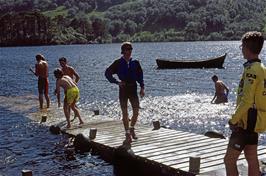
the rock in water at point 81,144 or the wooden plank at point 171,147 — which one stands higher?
the wooden plank at point 171,147

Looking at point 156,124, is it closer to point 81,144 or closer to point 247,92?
point 81,144

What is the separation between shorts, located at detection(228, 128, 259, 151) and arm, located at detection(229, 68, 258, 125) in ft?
1.03

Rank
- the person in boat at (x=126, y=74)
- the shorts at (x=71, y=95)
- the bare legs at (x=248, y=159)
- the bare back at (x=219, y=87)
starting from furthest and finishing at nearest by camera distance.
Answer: the bare back at (x=219, y=87)
the shorts at (x=71, y=95)
the person in boat at (x=126, y=74)
the bare legs at (x=248, y=159)

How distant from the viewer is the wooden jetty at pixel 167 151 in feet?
36.2

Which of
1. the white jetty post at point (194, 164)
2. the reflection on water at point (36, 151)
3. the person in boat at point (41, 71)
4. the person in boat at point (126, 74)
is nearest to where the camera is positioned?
the white jetty post at point (194, 164)

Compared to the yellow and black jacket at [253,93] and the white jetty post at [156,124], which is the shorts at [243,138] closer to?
the yellow and black jacket at [253,93]

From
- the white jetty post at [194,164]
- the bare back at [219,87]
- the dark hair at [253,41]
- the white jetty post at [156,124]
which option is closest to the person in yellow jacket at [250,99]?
the dark hair at [253,41]

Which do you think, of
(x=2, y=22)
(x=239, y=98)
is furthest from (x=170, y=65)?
(x=2, y=22)

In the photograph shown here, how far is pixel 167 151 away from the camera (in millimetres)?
12547

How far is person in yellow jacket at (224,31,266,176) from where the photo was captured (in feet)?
22.7

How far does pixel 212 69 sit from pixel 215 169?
56665 millimetres

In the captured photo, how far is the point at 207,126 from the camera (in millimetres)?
21281

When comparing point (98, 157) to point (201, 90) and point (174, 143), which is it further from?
point (201, 90)

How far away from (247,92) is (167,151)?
5.88 meters
